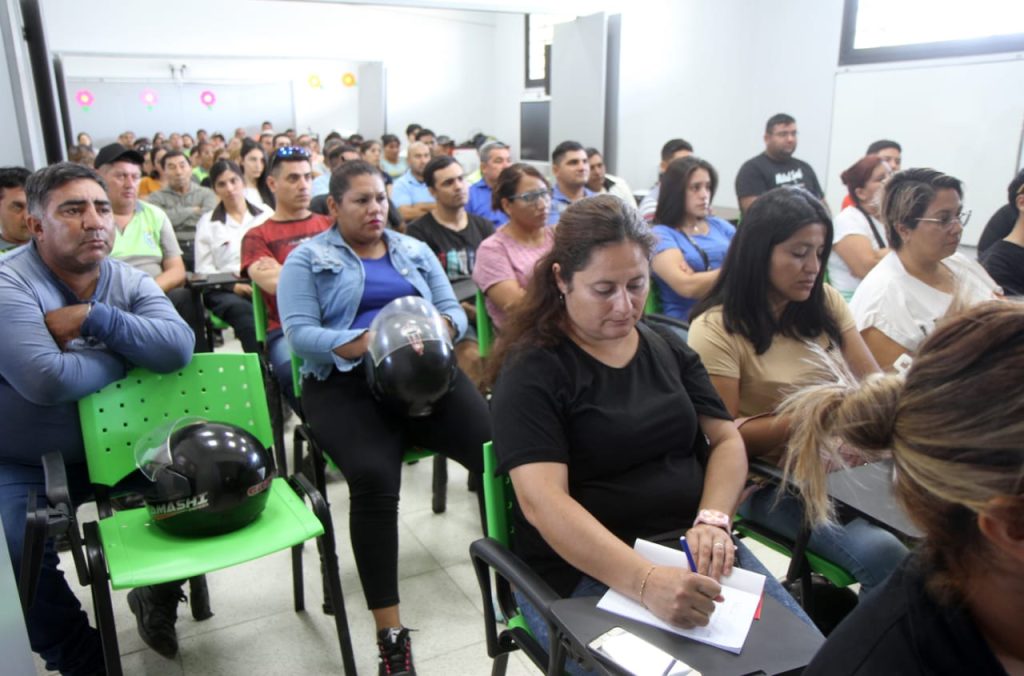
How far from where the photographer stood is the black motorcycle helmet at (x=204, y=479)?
1.57 m

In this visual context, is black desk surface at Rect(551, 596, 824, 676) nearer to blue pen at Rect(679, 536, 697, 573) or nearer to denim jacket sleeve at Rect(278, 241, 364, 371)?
blue pen at Rect(679, 536, 697, 573)

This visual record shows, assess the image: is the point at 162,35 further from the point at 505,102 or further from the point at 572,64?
the point at 572,64

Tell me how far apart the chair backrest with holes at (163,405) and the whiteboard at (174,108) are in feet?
36.9

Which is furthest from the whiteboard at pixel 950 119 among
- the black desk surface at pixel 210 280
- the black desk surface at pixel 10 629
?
the black desk surface at pixel 10 629

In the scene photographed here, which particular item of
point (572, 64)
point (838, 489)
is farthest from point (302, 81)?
point (838, 489)

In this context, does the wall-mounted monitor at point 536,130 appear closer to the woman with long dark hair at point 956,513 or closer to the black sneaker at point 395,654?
the black sneaker at point 395,654

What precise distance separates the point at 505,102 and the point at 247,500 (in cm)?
934

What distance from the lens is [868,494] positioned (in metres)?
1.35

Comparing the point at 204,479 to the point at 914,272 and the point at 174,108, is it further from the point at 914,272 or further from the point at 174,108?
the point at 174,108

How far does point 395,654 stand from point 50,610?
77cm

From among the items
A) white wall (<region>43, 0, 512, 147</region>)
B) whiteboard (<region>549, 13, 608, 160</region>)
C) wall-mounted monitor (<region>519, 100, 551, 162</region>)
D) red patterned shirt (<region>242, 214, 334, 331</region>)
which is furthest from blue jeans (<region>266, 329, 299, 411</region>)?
white wall (<region>43, 0, 512, 147</region>)

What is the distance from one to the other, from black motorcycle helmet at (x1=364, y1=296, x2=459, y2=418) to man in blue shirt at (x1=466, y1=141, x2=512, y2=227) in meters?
2.11

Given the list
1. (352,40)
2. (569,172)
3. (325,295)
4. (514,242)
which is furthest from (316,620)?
(352,40)

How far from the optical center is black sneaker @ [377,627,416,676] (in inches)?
70.6
